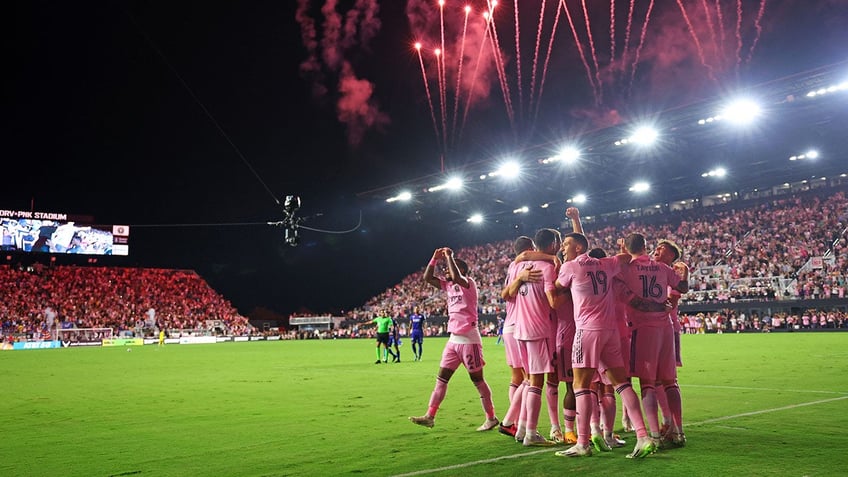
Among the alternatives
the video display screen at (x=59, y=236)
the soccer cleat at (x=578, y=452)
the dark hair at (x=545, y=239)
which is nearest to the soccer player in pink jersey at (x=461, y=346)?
the dark hair at (x=545, y=239)

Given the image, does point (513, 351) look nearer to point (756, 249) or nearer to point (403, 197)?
point (756, 249)

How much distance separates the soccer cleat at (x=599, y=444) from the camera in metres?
6.63

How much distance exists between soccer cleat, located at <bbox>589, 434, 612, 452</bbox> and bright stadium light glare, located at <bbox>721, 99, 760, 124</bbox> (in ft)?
96.8

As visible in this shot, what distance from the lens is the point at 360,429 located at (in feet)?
27.7

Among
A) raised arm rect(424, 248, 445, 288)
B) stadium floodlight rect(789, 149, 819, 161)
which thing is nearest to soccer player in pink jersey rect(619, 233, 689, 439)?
raised arm rect(424, 248, 445, 288)

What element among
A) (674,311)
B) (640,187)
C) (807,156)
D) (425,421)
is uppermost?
(807,156)

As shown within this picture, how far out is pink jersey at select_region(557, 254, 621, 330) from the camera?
6473mm

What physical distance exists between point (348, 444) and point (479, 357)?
1945mm

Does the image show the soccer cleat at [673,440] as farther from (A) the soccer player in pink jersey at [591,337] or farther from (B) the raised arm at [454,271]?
(B) the raised arm at [454,271]

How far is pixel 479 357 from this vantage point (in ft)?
26.9

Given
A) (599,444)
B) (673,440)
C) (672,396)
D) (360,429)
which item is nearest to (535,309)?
(599,444)

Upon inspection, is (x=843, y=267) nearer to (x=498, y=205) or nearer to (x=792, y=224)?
(x=792, y=224)

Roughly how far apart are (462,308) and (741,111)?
29536mm

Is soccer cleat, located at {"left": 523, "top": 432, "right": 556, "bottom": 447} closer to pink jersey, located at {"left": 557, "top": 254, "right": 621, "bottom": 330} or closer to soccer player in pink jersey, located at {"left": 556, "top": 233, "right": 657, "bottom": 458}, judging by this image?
soccer player in pink jersey, located at {"left": 556, "top": 233, "right": 657, "bottom": 458}
